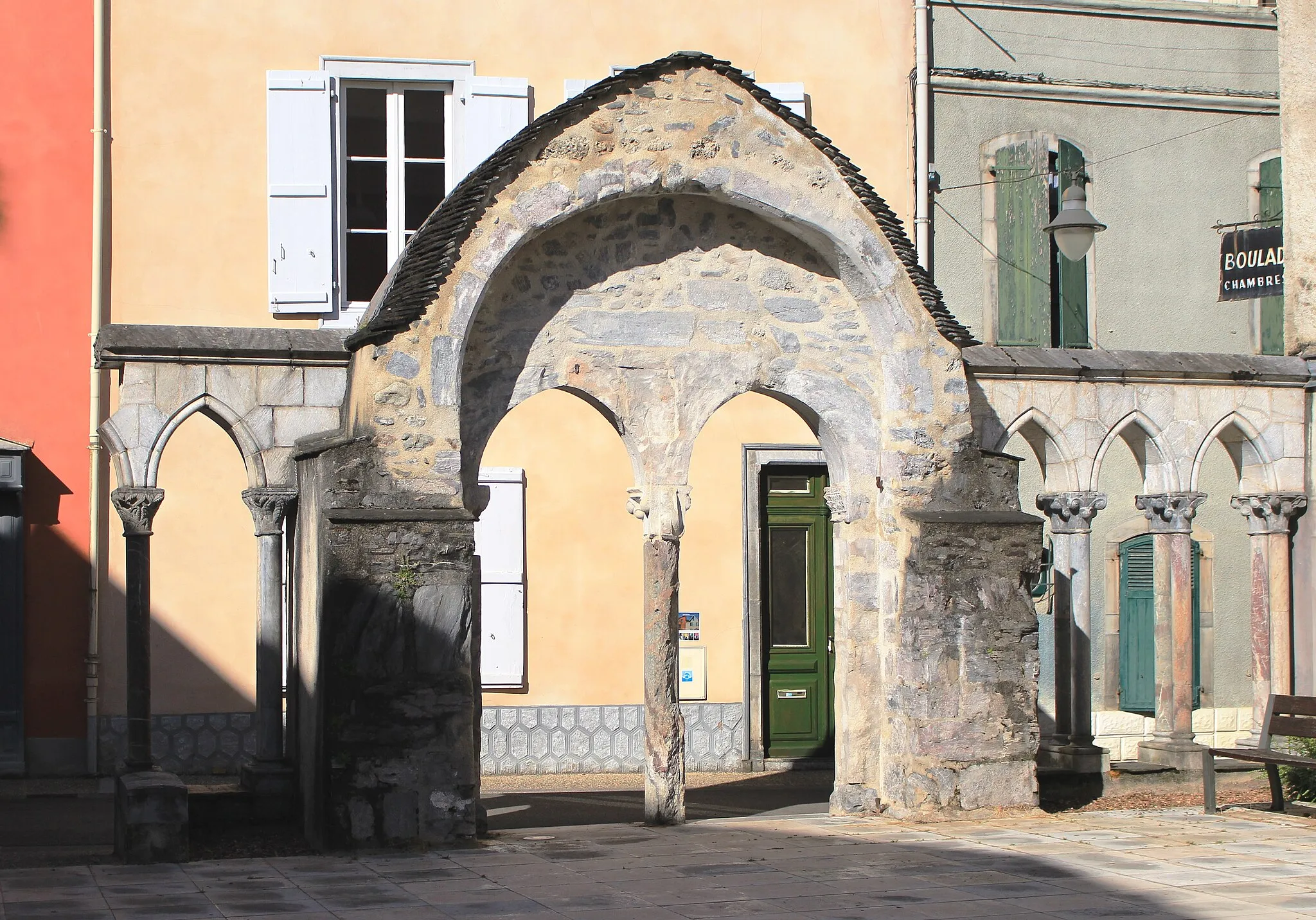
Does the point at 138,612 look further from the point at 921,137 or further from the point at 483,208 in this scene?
the point at 921,137

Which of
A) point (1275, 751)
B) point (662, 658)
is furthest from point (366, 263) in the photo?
point (1275, 751)

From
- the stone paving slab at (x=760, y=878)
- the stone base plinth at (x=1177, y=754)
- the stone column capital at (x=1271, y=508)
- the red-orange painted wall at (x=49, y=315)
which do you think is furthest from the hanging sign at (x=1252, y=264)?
the red-orange painted wall at (x=49, y=315)

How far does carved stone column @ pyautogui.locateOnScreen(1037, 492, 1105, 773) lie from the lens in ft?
33.7

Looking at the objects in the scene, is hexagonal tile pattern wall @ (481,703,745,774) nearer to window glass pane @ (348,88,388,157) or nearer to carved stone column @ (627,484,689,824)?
carved stone column @ (627,484,689,824)

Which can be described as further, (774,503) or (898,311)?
(774,503)

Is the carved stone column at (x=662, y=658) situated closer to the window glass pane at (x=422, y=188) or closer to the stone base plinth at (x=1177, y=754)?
the stone base plinth at (x=1177, y=754)

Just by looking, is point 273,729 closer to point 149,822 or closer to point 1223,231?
point 149,822

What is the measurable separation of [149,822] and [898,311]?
4.55 metres

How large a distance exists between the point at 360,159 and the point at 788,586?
463 centimetres

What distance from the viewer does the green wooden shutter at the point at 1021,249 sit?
1363cm

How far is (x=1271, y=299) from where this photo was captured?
14203 mm

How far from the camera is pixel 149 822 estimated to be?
787 centimetres

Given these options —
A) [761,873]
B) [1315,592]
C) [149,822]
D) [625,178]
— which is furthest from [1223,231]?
[149,822]

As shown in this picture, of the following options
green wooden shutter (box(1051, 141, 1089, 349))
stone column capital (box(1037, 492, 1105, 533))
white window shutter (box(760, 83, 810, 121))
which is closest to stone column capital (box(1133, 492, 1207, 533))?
stone column capital (box(1037, 492, 1105, 533))
